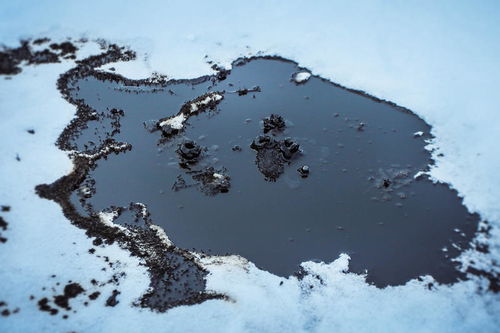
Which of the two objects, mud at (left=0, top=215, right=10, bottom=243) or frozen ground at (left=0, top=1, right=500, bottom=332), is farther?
mud at (left=0, top=215, right=10, bottom=243)

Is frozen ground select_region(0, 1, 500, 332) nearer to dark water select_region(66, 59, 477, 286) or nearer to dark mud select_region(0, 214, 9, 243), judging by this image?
dark mud select_region(0, 214, 9, 243)

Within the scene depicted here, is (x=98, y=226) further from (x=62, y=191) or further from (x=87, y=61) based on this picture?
(x=87, y=61)

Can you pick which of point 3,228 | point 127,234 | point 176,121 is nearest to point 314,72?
point 176,121

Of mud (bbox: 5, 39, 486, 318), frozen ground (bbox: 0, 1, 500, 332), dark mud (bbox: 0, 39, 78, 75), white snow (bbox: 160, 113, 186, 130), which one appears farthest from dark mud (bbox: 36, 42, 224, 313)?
dark mud (bbox: 0, 39, 78, 75)

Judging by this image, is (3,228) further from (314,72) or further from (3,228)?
(314,72)

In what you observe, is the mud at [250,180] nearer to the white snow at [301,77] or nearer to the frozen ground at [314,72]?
the white snow at [301,77]
